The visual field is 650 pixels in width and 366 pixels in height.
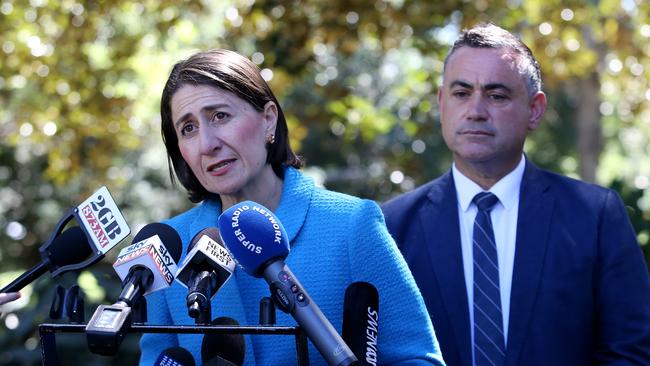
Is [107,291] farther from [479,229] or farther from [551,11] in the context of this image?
[551,11]

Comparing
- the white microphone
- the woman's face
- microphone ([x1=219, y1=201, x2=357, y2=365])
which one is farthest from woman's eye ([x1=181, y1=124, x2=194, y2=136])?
microphone ([x1=219, y1=201, x2=357, y2=365])

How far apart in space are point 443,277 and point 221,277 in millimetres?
1651

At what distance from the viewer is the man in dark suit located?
3.83m

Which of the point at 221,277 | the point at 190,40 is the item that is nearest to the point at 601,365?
the point at 221,277

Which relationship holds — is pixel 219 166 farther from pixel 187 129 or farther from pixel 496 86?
pixel 496 86

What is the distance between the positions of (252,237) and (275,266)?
79 millimetres

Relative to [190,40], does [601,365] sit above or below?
below

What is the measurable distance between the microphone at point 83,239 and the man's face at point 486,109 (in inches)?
72.5

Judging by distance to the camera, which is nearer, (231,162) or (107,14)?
(231,162)

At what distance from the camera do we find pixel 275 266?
2.31 m

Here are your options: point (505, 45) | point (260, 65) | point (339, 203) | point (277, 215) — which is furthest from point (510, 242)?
point (260, 65)

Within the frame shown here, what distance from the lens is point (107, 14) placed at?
988 cm

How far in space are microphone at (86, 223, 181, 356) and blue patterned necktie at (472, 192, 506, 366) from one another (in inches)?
61.3

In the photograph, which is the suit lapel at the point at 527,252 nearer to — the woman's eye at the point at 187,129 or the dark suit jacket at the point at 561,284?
the dark suit jacket at the point at 561,284
